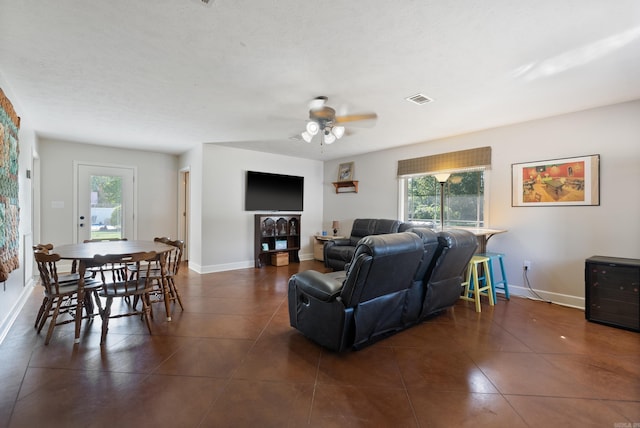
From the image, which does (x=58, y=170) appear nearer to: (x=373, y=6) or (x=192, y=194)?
(x=192, y=194)

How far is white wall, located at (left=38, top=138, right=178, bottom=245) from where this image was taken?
198 inches

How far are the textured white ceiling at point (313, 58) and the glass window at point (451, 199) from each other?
104 centimetres

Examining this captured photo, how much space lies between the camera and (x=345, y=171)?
6.45 m

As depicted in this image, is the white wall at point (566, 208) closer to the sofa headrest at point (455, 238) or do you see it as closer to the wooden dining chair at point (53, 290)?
the sofa headrest at point (455, 238)

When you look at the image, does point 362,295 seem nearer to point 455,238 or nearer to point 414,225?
point 455,238

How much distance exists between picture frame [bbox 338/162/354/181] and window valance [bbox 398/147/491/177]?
49.0 inches

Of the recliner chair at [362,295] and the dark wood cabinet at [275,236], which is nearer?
the recliner chair at [362,295]

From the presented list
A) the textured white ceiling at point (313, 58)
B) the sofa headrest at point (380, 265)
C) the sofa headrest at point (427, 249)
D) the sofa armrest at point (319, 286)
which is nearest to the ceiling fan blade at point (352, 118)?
the textured white ceiling at point (313, 58)

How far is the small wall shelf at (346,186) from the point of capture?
6.21m

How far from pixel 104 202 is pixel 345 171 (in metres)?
4.92

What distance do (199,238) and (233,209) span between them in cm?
83

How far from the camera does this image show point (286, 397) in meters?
1.80

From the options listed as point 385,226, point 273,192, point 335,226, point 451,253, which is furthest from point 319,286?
point 335,226

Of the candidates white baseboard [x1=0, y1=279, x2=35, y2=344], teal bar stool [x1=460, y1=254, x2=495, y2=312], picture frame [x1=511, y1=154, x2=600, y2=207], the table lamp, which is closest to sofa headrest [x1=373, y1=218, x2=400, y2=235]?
the table lamp
